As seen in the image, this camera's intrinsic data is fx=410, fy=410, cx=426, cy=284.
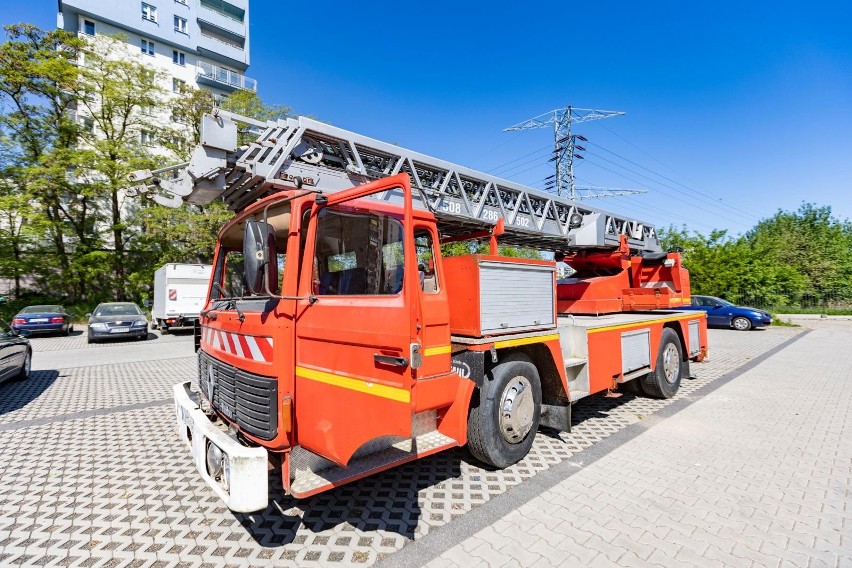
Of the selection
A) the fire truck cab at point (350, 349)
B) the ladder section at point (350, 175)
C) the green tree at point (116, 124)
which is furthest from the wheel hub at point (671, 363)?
the green tree at point (116, 124)

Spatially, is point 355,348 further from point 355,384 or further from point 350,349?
point 355,384

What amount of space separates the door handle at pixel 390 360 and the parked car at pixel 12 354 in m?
7.97

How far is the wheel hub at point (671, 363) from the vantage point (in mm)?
6742

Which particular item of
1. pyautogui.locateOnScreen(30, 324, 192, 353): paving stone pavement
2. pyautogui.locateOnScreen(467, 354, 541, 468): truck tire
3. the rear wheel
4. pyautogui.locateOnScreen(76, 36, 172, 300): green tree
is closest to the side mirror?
pyautogui.locateOnScreen(467, 354, 541, 468): truck tire

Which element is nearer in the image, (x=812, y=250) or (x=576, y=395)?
(x=576, y=395)

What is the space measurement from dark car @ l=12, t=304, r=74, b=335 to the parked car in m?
10.4

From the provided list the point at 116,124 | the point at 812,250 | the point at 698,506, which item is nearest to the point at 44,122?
the point at 116,124

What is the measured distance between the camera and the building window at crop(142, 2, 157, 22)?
31.7 meters

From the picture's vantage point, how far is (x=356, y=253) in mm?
3172

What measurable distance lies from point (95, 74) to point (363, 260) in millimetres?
28529

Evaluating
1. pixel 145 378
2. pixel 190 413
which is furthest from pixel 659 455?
pixel 145 378

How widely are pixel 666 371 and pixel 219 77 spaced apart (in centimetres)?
3946

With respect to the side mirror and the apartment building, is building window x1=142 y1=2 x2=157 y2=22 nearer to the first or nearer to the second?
the apartment building

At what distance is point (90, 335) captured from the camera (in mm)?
14258
